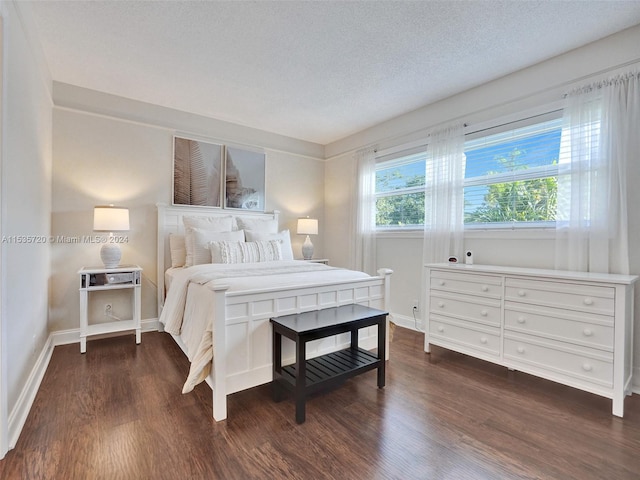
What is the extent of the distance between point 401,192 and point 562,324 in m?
2.21

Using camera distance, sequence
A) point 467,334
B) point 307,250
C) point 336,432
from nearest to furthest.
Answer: point 336,432
point 467,334
point 307,250

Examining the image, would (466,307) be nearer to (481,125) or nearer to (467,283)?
(467,283)

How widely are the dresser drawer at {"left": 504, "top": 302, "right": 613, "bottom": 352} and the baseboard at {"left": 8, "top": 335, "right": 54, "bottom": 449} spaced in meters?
3.15

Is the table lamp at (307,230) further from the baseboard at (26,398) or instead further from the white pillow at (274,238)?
the baseboard at (26,398)

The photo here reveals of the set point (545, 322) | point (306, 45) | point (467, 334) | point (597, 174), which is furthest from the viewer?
point (467, 334)

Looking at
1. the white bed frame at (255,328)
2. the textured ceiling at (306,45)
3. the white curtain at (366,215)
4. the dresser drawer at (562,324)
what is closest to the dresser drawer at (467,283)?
the dresser drawer at (562,324)

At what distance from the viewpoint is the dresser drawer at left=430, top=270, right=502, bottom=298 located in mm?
2453

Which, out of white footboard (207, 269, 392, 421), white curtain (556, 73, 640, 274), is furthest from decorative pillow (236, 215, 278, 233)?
white curtain (556, 73, 640, 274)

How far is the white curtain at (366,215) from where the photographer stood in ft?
13.4

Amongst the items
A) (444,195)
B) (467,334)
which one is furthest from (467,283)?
(444,195)

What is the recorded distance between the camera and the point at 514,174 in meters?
2.84

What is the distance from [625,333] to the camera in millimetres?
1885

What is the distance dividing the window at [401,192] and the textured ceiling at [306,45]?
0.76m

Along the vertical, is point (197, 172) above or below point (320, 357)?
above
